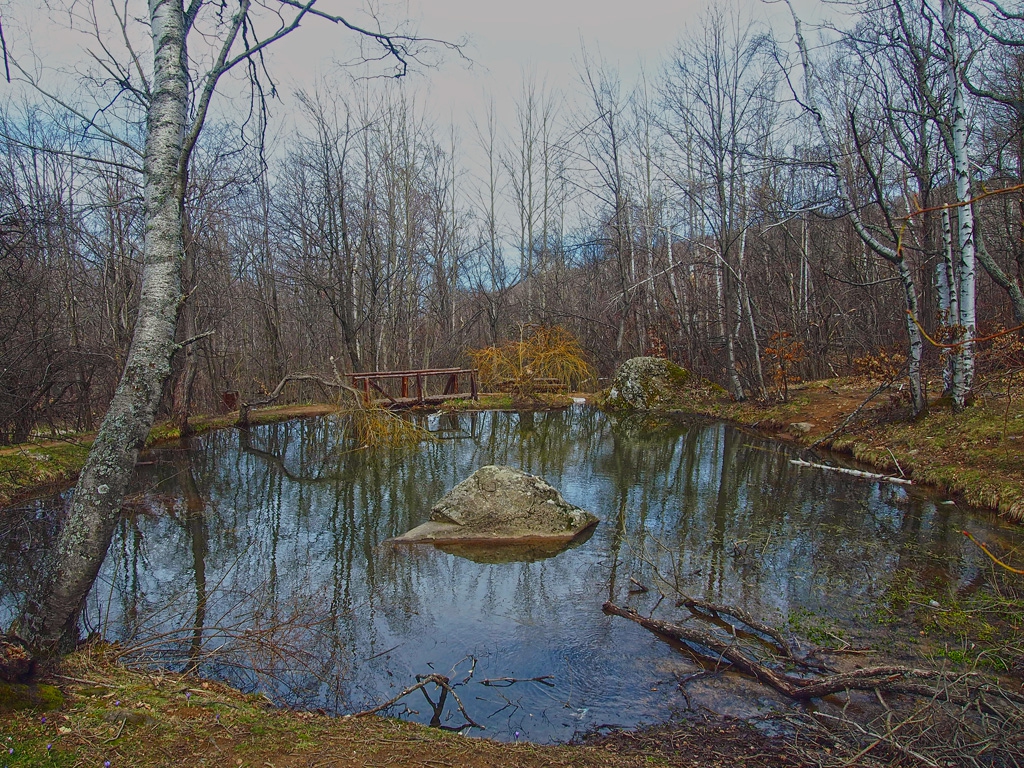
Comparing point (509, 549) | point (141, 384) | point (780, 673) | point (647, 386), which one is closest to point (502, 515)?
point (509, 549)

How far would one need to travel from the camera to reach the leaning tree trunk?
10.9 feet

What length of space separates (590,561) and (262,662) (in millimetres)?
3233

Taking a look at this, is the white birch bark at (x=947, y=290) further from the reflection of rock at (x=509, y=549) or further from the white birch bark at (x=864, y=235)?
the reflection of rock at (x=509, y=549)

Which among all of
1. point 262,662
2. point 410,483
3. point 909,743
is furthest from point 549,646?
point 410,483

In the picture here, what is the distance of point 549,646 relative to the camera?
4.65 m

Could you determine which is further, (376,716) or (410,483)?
(410,483)

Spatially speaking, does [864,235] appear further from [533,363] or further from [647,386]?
[533,363]

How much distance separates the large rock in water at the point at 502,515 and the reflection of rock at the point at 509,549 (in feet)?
0.24

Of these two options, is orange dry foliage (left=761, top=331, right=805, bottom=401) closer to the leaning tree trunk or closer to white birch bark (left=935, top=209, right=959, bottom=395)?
white birch bark (left=935, top=209, right=959, bottom=395)

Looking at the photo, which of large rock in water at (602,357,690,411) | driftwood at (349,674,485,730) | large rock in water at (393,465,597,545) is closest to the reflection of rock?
large rock in water at (393,465,597,545)

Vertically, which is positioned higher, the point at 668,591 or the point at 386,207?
the point at 386,207

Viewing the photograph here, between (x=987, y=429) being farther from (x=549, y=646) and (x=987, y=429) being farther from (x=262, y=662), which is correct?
(x=262, y=662)

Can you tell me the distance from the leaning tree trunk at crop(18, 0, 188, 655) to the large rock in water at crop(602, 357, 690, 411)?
15284 millimetres

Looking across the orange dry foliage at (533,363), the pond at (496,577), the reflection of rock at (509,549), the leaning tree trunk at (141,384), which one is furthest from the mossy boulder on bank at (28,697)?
the orange dry foliage at (533,363)
